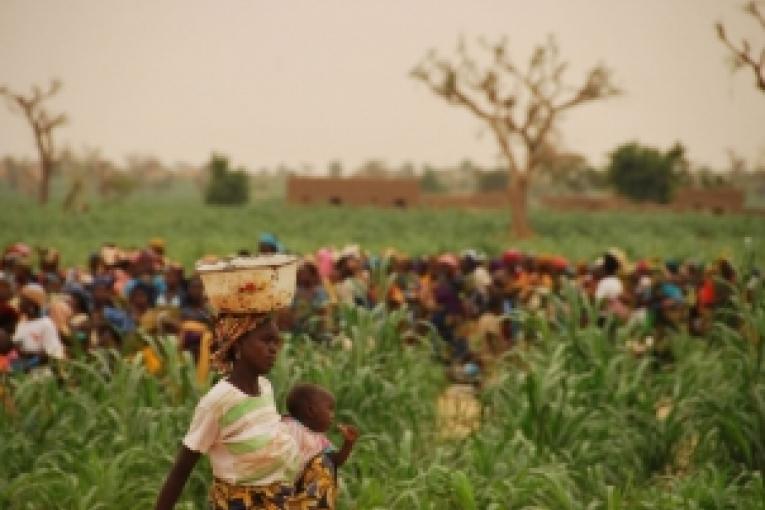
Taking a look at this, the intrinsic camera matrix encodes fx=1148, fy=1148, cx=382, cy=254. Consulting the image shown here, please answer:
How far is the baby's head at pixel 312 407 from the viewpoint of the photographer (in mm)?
3912

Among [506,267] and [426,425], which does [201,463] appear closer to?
[426,425]

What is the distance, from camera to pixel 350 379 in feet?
22.5

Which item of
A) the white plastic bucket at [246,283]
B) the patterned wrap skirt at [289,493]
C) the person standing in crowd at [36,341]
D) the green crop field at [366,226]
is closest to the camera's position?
the white plastic bucket at [246,283]

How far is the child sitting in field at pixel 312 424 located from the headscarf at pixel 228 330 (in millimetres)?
301

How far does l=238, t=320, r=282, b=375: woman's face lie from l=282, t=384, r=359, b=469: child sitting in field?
0.85 ft

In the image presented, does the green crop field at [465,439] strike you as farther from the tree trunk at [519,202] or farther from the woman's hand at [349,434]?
the tree trunk at [519,202]

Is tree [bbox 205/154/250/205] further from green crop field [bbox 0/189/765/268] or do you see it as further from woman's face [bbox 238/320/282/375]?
woman's face [bbox 238/320/282/375]

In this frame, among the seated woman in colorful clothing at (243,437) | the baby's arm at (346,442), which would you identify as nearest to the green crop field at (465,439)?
the baby's arm at (346,442)

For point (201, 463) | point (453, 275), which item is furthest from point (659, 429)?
point (453, 275)

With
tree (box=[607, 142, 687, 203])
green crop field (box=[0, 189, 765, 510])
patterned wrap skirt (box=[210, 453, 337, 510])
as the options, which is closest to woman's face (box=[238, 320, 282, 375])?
patterned wrap skirt (box=[210, 453, 337, 510])

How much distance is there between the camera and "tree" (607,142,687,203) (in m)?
62.2

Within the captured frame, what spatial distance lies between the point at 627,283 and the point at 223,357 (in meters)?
9.39

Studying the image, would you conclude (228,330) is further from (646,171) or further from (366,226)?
(646,171)

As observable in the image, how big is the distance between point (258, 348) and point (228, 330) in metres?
0.12
